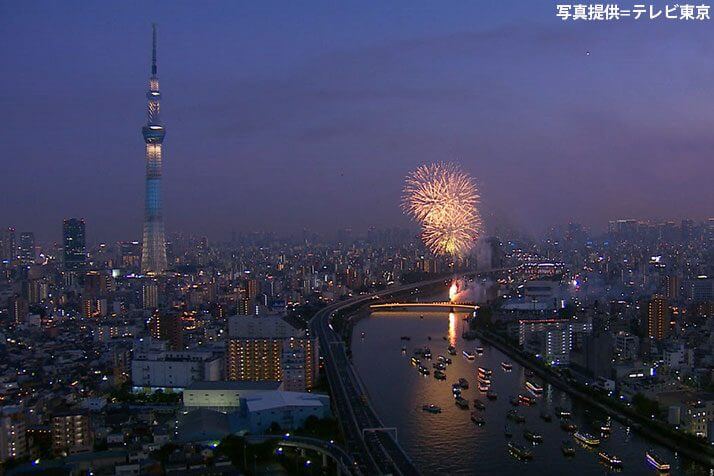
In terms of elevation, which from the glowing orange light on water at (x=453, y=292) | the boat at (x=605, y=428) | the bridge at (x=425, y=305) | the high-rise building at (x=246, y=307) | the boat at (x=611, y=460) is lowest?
the boat at (x=611, y=460)

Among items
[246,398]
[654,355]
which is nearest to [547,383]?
[654,355]

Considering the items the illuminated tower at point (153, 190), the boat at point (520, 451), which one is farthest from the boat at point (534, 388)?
the illuminated tower at point (153, 190)

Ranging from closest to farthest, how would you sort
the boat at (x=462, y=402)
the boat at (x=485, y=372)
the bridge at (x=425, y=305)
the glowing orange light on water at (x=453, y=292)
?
the boat at (x=462, y=402) → the boat at (x=485, y=372) → the bridge at (x=425, y=305) → the glowing orange light on water at (x=453, y=292)

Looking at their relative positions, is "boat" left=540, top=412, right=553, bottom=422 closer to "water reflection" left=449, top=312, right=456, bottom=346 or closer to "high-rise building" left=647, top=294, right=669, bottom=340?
"high-rise building" left=647, top=294, right=669, bottom=340

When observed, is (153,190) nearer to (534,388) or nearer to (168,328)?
(168,328)

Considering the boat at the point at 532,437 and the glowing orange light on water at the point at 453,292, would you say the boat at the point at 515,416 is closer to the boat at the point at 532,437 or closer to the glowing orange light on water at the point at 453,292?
the boat at the point at 532,437

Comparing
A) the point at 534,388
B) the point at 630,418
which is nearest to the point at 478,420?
the point at 630,418
